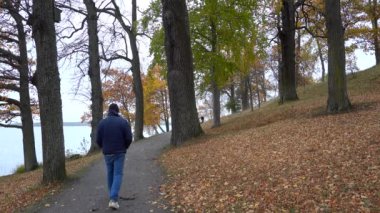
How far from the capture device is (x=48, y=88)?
10828 mm

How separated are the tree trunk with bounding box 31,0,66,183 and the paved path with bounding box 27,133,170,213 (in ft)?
2.51

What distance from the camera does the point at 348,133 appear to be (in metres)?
10.7

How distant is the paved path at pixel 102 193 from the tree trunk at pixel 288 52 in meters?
13.5

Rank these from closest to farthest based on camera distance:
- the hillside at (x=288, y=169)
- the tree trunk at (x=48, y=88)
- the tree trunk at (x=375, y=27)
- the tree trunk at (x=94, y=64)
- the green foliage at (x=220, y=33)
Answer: the hillside at (x=288, y=169) < the tree trunk at (x=48, y=88) < the green foliage at (x=220, y=33) < the tree trunk at (x=94, y=64) < the tree trunk at (x=375, y=27)

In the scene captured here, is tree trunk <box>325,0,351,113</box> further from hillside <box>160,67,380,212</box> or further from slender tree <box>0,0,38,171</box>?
slender tree <box>0,0,38,171</box>

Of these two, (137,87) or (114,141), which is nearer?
(114,141)

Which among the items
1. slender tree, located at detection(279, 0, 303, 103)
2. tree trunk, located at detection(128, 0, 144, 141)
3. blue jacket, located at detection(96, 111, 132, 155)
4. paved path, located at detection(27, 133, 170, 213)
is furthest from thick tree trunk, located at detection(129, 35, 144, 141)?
blue jacket, located at detection(96, 111, 132, 155)

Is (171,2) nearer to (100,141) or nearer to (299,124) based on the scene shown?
(299,124)

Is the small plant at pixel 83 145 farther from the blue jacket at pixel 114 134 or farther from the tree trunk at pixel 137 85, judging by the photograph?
the blue jacket at pixel 114 134

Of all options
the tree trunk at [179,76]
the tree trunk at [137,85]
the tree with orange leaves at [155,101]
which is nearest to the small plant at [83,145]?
the tree trunk at [137,85]

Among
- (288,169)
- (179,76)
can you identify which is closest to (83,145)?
(179,76)

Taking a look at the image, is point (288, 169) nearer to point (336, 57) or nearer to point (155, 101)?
point (336, 57)

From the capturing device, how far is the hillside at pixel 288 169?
22.2ft

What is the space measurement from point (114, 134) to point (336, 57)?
8.90 m
